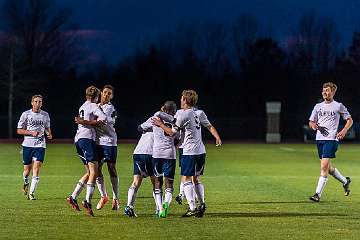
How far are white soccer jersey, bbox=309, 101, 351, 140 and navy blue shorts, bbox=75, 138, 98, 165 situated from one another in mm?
5489

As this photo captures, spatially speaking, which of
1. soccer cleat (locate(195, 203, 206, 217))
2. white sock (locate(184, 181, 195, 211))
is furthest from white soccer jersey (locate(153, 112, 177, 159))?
soccer cleat (locate(195, 203, 206, 217))

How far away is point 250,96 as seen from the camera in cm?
7475

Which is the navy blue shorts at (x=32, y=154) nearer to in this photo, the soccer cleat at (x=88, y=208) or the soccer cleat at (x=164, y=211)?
the soccer cleat at (x=88, y=208)

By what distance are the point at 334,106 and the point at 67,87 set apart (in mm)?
58136

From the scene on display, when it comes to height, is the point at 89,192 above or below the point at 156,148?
below

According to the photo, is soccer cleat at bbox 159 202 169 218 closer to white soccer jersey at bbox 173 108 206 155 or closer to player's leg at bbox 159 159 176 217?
player's leg at bbox 159 159 176 217

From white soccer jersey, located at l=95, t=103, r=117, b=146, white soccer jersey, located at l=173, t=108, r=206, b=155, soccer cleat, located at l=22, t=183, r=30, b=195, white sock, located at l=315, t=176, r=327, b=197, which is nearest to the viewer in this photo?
white soccer jersey, located at l=173, t=108, r=206, b=155

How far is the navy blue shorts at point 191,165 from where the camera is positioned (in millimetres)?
15297

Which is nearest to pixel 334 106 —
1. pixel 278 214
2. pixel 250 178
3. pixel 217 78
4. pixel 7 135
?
pixel 278 214

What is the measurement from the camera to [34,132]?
19297 millimetres

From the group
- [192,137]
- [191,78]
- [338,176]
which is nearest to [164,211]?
[192,137]

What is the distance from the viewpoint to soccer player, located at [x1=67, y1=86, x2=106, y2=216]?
15.4 meters

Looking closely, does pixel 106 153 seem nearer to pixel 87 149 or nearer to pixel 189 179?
pixel 87 149

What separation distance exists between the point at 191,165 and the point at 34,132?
5.20 meters
